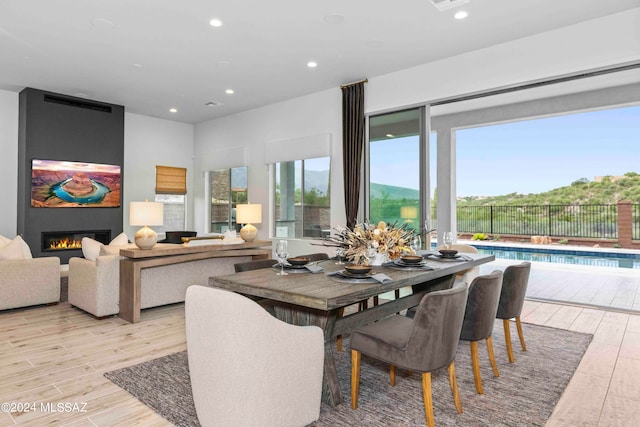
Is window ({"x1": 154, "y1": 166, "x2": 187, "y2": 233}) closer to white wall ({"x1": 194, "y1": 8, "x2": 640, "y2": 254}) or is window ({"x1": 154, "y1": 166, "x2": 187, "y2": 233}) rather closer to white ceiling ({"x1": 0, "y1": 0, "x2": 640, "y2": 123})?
white wall ({"x1": 194, "y1": 8, "x2": 640, "y2": 254})

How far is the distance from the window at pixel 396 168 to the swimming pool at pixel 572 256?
15.2ft

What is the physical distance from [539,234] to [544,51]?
7536mm

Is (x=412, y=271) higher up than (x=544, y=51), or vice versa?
(x=544, y=51)

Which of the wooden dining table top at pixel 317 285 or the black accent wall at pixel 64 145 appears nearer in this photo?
the wooden dining table top at pixel 317 285

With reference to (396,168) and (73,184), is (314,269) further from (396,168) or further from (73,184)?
(73,184)

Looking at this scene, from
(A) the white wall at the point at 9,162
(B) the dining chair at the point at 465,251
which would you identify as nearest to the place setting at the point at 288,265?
(B) the dining chair at the point at 465,251

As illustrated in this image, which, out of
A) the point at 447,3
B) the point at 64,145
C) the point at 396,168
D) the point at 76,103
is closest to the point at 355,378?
the point at 447,3

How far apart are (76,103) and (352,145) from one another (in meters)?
4.86

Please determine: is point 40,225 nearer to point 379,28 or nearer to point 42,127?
point 42,127

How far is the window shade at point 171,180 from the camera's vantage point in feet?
26.8

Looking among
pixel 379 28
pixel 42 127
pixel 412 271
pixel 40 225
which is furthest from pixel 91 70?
pixel 412 271

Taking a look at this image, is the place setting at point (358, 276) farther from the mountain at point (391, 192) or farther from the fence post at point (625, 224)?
the fence post at point (625, 224)

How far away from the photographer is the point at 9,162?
6.38m

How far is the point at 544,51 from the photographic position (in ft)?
13.9
